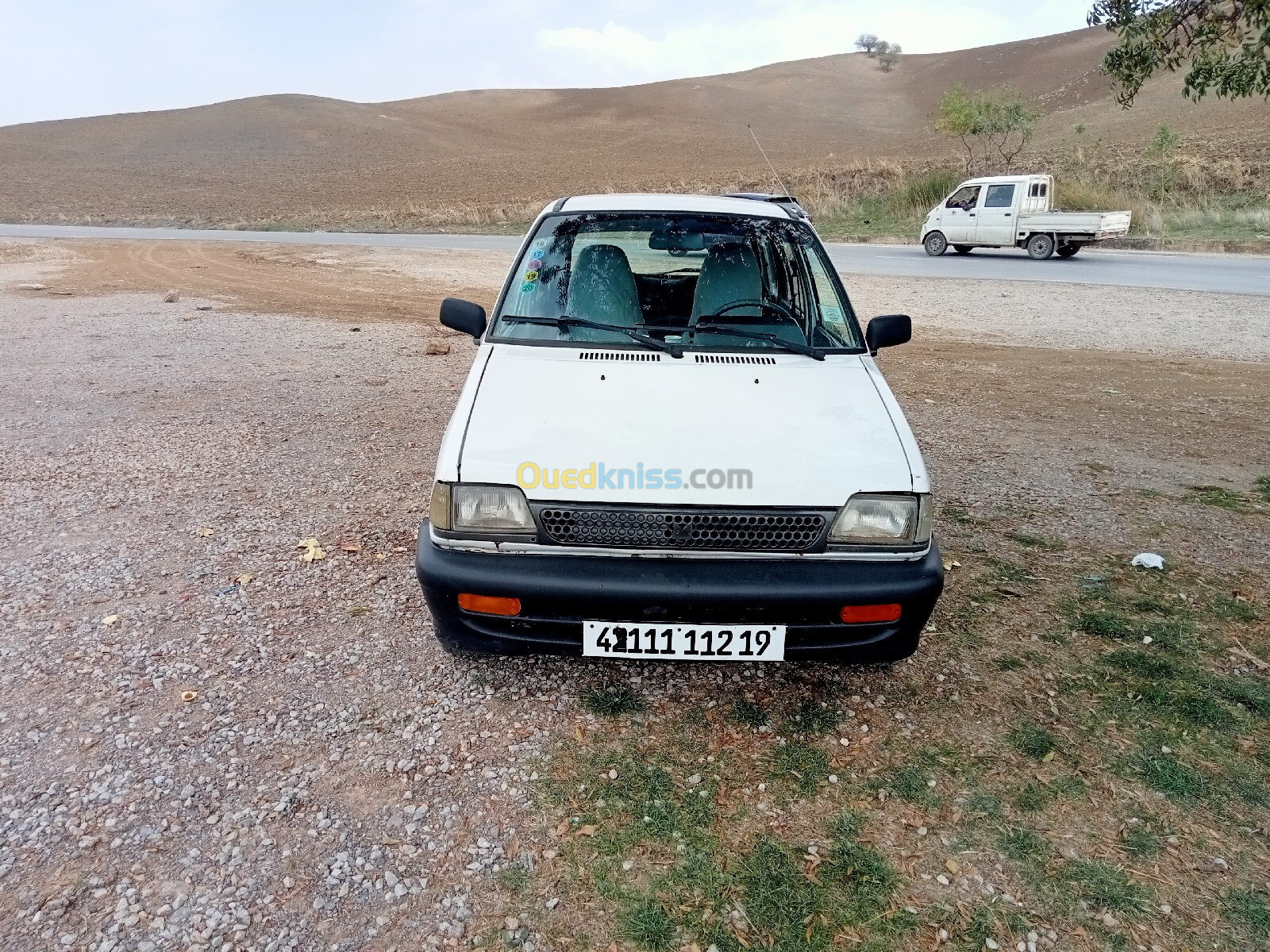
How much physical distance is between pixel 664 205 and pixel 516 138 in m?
73.4

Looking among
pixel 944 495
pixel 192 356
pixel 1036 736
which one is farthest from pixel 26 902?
pixel 192 356

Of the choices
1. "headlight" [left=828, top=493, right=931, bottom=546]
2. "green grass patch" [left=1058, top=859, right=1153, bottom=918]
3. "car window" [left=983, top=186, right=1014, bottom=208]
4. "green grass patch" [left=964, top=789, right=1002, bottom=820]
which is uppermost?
"car window" [left=983, top=186, right=1014, bottom=208]

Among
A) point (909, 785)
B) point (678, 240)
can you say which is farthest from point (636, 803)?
point (678, 240)

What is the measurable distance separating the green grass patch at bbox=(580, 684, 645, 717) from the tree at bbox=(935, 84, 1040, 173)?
3200 centimetres

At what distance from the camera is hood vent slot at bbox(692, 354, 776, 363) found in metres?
3.51

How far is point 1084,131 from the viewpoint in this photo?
159 ft

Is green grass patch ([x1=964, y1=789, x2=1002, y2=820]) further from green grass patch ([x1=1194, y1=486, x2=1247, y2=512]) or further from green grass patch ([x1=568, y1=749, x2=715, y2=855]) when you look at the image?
green grass patch ([x1=1194, y1=486, x2=1247, y2=512])

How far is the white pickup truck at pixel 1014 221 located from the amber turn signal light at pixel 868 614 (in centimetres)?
1878

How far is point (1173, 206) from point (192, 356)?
1039 inches

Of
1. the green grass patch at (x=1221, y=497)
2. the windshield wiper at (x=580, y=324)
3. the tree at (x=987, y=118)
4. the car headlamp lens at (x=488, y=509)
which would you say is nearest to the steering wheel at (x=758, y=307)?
the windshield wiper at (x=580, y=324)

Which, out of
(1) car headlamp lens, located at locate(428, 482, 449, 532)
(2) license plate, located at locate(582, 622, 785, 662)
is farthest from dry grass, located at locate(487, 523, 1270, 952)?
(1) car headlamp lens, located at locate(428, 482, 449, 532)

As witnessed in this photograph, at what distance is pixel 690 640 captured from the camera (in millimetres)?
2850

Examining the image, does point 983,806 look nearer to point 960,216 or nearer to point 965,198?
point 960,216

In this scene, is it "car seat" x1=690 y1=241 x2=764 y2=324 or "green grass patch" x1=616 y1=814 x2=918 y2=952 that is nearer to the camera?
"green grass patch" x1=616 y1=814 x2=918 y2=952
